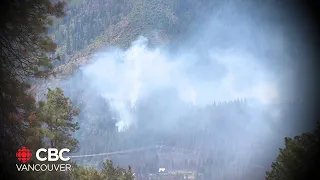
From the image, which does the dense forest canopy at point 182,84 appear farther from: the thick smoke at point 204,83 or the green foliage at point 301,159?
the green foliage at point 301,159

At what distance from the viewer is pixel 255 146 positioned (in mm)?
149125

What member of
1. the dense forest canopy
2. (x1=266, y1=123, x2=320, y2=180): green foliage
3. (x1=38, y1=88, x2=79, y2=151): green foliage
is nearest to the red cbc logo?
(x1=38, y1=88, x2=79, y2=151): green foliage

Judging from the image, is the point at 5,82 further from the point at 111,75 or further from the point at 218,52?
the point at 218,52

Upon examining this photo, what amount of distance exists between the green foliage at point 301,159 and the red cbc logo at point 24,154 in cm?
1072

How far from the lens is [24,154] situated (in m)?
15.9

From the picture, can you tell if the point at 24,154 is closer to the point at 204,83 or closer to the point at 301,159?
the point at 301,159

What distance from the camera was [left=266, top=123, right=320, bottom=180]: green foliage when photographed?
665 inches

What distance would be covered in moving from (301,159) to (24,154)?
11.9m

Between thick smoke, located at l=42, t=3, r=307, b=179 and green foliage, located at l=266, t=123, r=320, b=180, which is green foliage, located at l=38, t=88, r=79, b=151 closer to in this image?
green foliage, located at l=266, t=123, r=320, b=180

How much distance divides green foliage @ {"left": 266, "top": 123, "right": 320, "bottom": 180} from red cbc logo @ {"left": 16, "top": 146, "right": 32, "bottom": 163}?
35.2ft

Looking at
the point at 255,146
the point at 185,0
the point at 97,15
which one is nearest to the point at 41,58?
the point at 97,15

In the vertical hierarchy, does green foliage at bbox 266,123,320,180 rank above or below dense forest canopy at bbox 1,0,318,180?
below

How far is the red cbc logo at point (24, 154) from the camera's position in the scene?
15625mm

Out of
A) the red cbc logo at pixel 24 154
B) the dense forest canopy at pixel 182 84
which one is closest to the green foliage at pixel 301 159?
the red cbc logo at pixel 24 154
